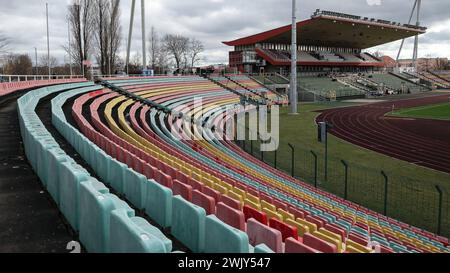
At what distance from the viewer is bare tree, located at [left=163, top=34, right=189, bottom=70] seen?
346ft

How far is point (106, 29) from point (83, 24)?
9.34 feet

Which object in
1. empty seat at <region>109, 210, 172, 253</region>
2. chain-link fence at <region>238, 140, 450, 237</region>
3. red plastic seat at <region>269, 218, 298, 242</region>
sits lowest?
chain-link fence at <region>238, 140, 450, 237</region>

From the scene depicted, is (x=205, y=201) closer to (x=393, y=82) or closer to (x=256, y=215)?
(x=256, y=215)

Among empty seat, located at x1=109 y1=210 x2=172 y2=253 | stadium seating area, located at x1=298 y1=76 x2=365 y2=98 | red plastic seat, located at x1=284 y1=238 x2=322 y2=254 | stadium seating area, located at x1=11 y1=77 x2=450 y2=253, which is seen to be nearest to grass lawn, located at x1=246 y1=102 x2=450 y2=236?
stadium seating area, located at x1=11 y1=77 x2=450 y2=253

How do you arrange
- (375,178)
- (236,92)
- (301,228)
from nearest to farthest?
1. (301,228)
2. (375,178)
3. (236,92)

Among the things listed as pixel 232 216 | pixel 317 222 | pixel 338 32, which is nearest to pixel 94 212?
pixel 232 216

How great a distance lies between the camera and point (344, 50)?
8938 cm

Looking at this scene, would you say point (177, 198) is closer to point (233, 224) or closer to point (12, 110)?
point (233, 224)

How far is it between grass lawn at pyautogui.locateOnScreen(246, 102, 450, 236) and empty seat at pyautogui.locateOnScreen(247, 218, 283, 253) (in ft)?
29.6

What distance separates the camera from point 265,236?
4.18m

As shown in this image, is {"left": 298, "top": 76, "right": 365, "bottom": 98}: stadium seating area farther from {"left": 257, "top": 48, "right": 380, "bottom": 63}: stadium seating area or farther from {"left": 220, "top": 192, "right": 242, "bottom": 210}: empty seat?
{"left": 220, "top": 192, "right": 242, "bottom": 210}: empty seat

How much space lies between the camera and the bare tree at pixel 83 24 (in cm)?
4234
